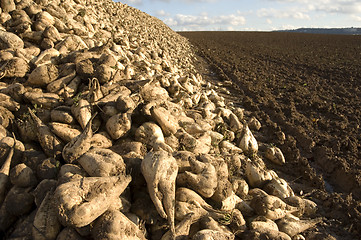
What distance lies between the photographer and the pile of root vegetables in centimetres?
276

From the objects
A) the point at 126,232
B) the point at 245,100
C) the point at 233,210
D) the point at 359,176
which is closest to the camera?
the point at 126,232

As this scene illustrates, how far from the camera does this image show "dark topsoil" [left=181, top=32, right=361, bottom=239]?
15.4 feet

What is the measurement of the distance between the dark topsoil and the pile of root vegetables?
60cm

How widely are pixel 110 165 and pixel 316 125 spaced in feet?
23.7

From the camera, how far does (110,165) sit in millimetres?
3107

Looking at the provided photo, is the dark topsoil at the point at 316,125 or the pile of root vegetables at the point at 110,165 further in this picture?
the dark topsoil at the point at 316,125

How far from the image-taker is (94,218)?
2.63m

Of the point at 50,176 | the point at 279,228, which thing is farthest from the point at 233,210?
the point at 50,176

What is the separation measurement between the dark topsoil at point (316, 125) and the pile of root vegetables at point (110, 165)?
60 centimetres

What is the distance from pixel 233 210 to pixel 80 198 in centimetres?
207

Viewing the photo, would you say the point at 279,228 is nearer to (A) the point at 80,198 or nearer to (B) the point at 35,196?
(A) the point at 80,198

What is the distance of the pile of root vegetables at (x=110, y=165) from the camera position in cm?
276

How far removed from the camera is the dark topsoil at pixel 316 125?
4703 mm

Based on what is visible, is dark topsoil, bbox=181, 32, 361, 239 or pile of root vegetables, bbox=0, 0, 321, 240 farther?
dark topsoil, bbox=181, 32, 361, 239
